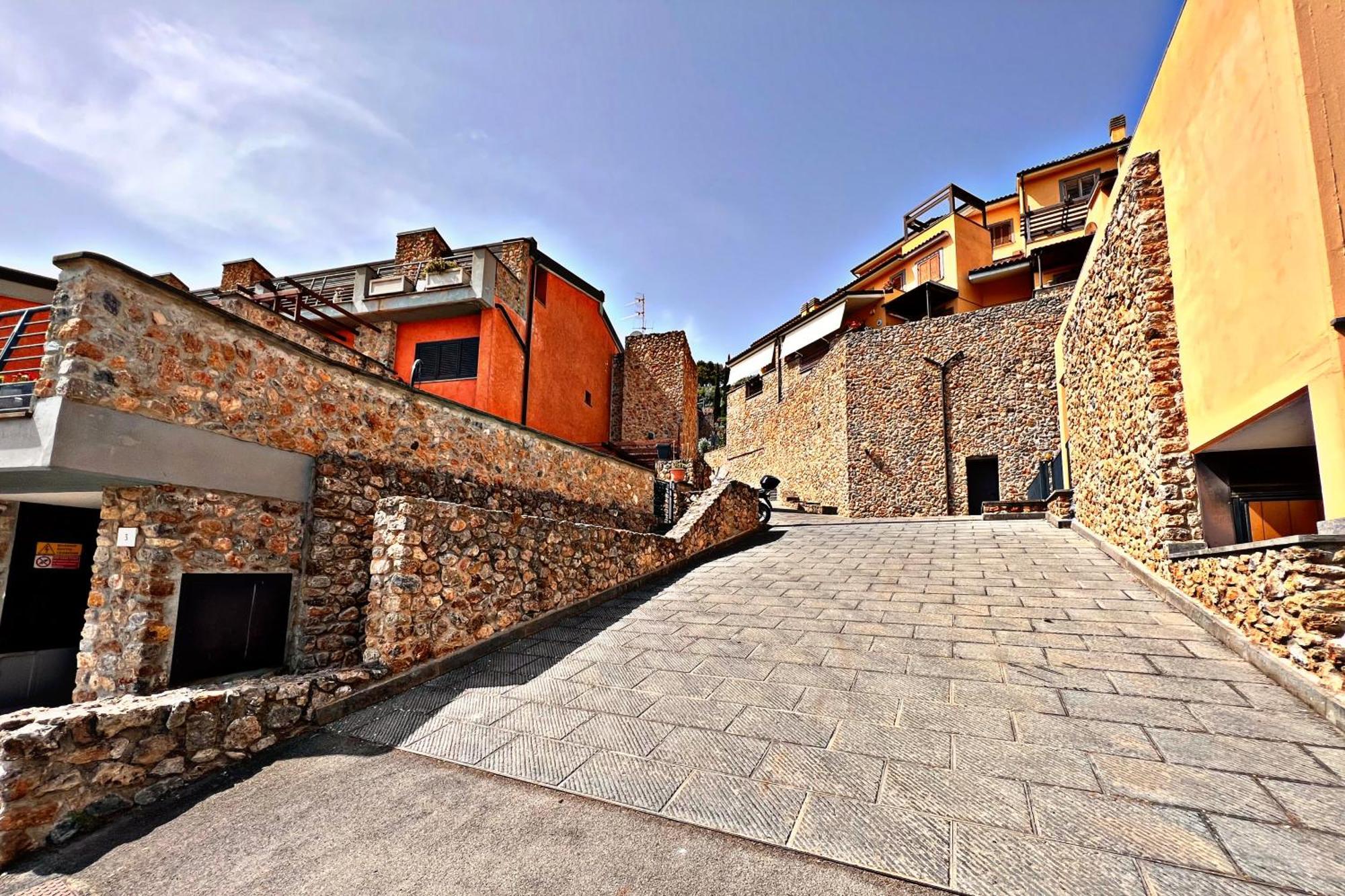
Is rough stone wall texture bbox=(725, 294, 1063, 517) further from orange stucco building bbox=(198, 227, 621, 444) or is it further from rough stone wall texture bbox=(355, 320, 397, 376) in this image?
rough stone wall texture bbox=(355, 320, 397, 376)

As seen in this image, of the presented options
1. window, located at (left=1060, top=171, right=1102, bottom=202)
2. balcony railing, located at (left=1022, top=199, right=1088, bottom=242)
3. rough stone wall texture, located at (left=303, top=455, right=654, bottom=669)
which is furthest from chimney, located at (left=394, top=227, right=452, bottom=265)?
window, located at (left=1060, top=171, right=1102, bottom=202)

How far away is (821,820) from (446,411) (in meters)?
6.47

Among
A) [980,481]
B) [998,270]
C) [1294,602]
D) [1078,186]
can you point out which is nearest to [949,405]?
[980,481]

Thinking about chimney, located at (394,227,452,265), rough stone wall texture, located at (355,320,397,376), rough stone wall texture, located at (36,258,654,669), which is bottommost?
rough stone wall texture, located at (36,258,654,669)

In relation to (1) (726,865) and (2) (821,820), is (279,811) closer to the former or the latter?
(1) (726,865)

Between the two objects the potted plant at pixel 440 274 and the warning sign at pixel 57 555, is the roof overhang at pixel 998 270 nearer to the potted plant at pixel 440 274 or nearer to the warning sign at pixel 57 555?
the potted plant at pixel 440 274

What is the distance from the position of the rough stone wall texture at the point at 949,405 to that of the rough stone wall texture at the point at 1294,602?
16.1 m

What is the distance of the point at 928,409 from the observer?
21531 mm

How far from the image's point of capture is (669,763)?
11.3ft

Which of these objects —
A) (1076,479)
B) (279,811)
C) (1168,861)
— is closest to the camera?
(1168,861)

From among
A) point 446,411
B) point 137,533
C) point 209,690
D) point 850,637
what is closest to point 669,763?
point 850,637

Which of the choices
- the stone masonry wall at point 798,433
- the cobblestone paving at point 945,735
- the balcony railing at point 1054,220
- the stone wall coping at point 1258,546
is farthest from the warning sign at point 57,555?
the balcony railing at point 1054,220

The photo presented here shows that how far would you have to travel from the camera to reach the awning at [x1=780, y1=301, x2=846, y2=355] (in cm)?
2655

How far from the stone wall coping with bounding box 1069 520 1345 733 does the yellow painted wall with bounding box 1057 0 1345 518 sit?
1.08 metres
